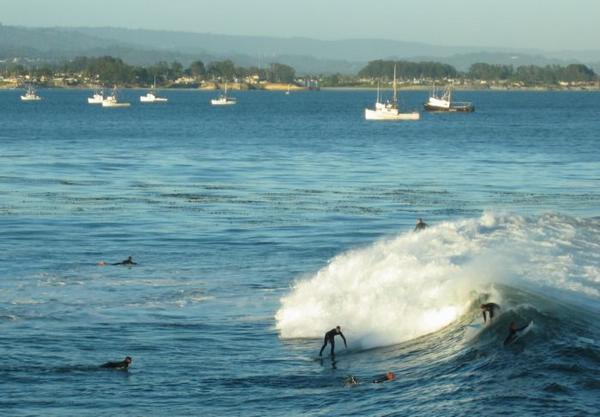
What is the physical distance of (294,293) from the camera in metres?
37.2

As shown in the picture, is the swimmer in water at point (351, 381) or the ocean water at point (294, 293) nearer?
the ocean water at point (294, 293)

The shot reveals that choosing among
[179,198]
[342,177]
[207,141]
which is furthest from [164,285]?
[207,141]

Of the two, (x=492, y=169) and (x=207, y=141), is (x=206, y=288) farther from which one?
(x=207, y=141)

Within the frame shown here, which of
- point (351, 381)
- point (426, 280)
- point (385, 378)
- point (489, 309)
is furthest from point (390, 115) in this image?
point (351, 381)

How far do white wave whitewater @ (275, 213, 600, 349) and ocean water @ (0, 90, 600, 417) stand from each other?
0.08 metres

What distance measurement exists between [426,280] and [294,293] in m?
4.33

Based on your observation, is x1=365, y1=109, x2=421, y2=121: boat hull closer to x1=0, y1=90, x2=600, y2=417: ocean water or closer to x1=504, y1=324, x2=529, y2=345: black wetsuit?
x1=0, y1=90, x2=600, y2=417: ocean water

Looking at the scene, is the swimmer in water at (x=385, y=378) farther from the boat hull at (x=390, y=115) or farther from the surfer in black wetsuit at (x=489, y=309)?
the boat hull at (x=390, y=115)

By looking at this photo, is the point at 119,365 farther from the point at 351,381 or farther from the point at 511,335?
the point at 511,335

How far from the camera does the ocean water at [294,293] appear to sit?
Answer: 25672 mm

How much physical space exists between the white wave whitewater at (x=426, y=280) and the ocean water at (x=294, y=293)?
0.27 ft

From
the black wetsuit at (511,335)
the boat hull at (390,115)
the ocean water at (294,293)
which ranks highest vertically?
the black wetsuit at (511,335)

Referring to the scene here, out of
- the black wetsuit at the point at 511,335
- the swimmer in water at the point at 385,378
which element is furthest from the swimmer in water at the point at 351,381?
the black wetsuit at the point at 511,335

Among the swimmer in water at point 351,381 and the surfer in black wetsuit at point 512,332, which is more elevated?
the surfer in black wetsuit at point 512,332
